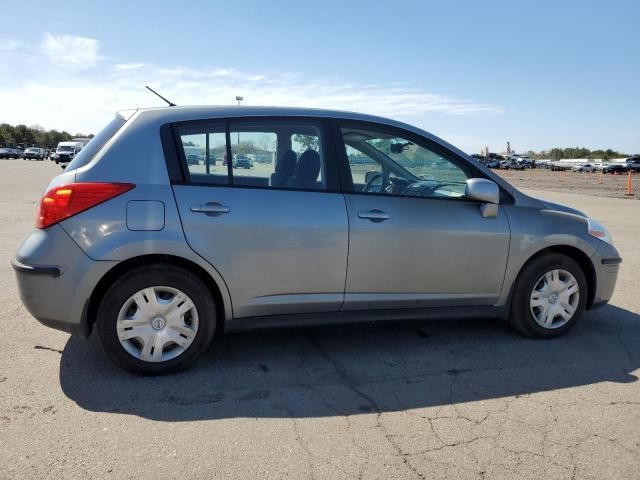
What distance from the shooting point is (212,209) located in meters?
3.47

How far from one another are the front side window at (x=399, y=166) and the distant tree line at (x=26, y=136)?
10583 cm

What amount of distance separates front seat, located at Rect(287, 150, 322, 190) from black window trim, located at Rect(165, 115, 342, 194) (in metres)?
0.04

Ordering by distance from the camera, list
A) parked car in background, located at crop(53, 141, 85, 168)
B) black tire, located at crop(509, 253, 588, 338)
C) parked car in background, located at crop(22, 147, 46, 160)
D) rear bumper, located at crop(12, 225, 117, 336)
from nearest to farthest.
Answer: rear bumper, located at crop(12, 225, 117, 336) < black tire, located at crop(509, 253, 588, 338) < parked car in background, located at crop(53, 141, 85, 168) < parked car in background, located at crop(22, 147, 46, 160)

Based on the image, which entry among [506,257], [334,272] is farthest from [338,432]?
[506,257]

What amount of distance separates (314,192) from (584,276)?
7.97ft

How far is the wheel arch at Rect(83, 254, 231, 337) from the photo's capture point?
3385 millimetres

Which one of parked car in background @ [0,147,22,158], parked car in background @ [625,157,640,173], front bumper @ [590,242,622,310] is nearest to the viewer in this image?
front bumper @ [590,242,622,310]

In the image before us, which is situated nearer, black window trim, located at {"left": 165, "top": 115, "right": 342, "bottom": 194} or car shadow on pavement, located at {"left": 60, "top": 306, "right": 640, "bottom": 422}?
car shadow on pavement, located at {"left": 60, "top": 306, "right": 640, "bottom": 422}

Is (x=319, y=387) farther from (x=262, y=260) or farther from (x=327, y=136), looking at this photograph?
(x=327, y=136)

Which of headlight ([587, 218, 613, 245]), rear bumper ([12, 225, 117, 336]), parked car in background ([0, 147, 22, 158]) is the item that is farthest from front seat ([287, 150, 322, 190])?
parked car in background ([0, 147, 22, 158])

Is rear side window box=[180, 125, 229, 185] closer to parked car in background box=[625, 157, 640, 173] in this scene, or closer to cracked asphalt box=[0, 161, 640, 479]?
cracked asphalt box=[0, 161, 640, 479]

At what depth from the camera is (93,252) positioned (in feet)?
10.8

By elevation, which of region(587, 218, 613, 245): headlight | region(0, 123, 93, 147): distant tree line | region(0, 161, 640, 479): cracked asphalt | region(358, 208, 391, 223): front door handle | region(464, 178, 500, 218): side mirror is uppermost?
region(0, 123, 93, 147): distant tree line

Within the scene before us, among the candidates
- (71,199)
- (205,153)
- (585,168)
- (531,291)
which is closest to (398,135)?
(205,153)
